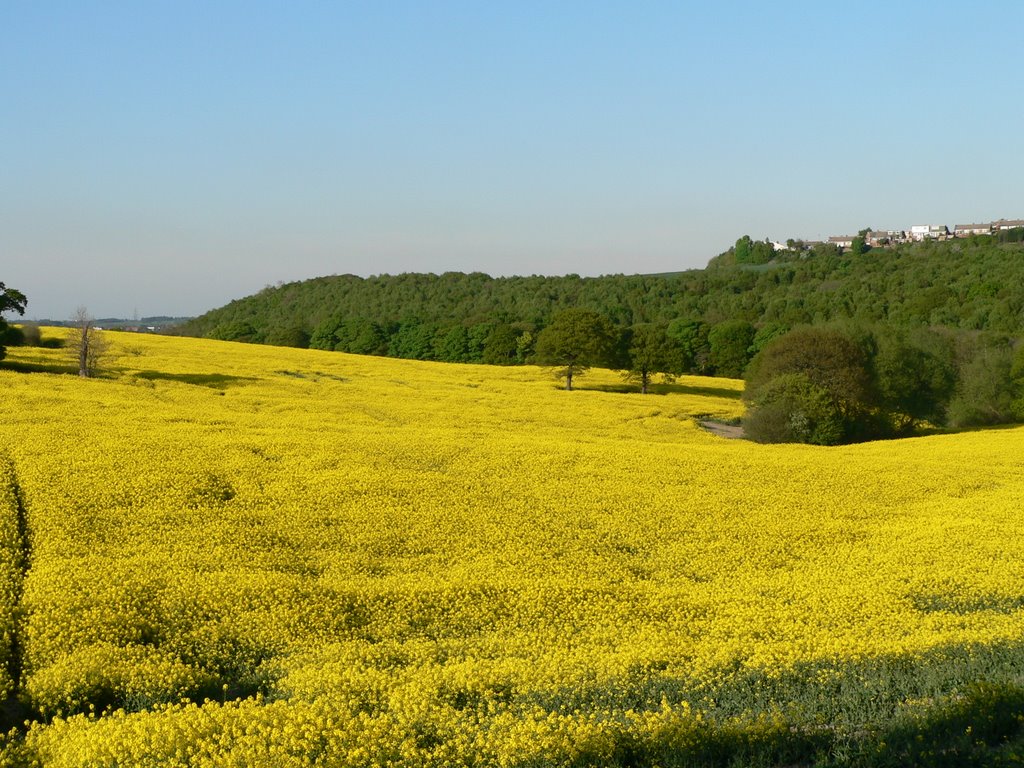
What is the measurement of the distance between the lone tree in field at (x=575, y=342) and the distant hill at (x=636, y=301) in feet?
69.9

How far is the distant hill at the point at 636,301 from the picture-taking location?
93375 millimetres

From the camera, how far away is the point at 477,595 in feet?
48.9

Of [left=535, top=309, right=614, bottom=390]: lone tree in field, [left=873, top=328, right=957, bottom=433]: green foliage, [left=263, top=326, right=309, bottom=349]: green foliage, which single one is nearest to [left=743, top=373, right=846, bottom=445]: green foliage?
[left=873, top=328, right=957, bottom=433]: green foliage

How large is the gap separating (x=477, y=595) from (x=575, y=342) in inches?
1748

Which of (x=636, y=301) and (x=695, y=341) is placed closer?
(x=695, y=341)

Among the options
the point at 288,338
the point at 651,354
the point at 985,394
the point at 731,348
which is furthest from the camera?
the point at 288,338

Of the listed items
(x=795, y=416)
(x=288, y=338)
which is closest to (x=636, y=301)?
(x=288, y=338)

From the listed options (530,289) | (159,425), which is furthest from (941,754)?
(530,289)

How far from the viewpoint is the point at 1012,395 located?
5225cm

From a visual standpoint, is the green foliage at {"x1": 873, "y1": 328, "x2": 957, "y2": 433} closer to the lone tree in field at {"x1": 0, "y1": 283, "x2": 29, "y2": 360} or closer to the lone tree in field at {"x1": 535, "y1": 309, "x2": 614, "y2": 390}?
the lone tree in field at {"x1": 535, "y1": 309, "x2": 614, "y2": 390}

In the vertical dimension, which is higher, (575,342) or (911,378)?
(575,342)

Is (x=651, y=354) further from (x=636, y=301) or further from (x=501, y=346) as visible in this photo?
(x=636, y=301)

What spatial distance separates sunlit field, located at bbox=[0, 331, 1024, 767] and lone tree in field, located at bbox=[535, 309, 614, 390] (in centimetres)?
2662

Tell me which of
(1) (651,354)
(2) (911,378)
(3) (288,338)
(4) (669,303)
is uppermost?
(4) (669,303)
